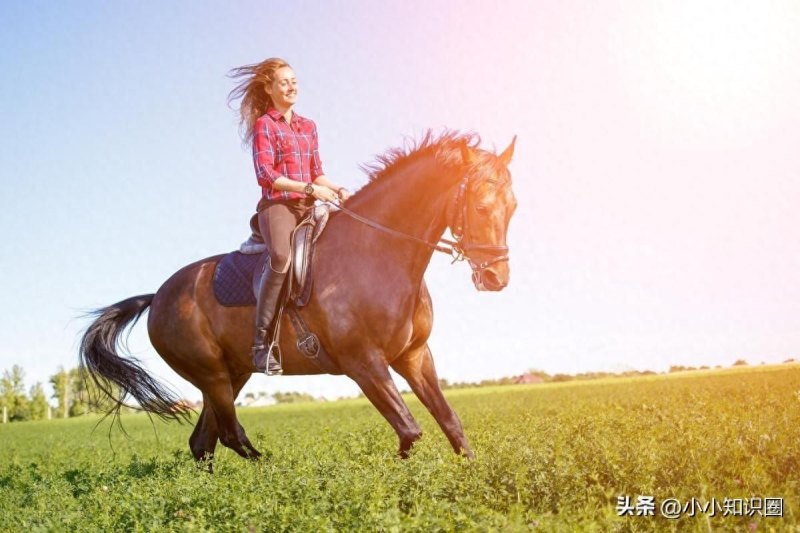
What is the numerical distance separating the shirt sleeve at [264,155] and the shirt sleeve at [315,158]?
53cm

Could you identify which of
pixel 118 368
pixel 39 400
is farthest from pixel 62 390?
pixel 118 368

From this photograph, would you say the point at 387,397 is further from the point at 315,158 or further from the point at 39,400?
the point at 39,400

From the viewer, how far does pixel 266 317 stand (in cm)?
780

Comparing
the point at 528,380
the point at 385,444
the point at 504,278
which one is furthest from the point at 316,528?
the point at 528,380

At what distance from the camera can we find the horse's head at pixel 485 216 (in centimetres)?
683

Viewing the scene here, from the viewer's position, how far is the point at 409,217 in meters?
7.52

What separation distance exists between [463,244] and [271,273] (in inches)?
79.4

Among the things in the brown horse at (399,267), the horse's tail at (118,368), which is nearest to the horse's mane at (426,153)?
the brown horse at (399,267)

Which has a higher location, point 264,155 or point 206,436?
point 264,155

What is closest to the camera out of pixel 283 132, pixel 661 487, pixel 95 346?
pixel 661 487

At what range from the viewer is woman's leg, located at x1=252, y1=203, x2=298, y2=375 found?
25.2 feet

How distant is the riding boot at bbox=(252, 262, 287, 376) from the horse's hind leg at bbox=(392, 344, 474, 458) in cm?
130

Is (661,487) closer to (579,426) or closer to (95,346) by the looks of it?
(579,426)

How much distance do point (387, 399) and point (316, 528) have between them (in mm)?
2002
